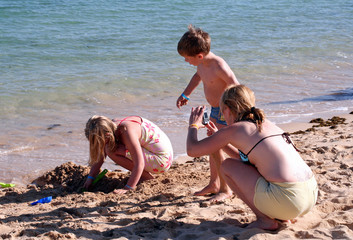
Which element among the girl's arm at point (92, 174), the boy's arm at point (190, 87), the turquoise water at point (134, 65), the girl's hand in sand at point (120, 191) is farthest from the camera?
the turquoise water at point (134, 65)

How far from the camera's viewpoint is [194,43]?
3818mm

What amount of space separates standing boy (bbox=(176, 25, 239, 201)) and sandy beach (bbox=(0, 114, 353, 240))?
0.17 metres

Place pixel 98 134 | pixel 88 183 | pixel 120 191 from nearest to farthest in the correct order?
1. pixel 98 134
2. pixel 120 191
3. pixel 88 183

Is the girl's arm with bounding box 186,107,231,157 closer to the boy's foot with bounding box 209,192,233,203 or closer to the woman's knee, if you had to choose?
the woman's knee

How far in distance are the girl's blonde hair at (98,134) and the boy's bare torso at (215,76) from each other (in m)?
0.89

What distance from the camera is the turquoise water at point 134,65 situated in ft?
21.7

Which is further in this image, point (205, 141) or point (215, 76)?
point (215, 76)

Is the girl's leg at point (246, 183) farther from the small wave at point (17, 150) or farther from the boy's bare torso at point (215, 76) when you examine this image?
the small wave at point (17, 150)

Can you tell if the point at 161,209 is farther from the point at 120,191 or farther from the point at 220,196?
the point at 120,191

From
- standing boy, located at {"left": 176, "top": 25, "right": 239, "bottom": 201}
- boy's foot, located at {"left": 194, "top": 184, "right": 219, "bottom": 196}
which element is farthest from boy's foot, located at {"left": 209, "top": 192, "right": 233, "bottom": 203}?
boy's foot, located at {"left": 194, "top": 184, "right": 219, "bottom": 196}

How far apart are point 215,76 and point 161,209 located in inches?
47.3

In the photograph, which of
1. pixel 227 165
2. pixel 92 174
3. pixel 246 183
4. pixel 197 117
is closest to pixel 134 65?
pixel 92 174

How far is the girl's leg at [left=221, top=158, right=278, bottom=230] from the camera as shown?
117 inches

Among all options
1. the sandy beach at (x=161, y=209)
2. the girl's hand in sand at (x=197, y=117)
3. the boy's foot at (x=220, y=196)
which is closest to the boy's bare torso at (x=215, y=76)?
the girl's hand in sand at (x=197, y=117)
